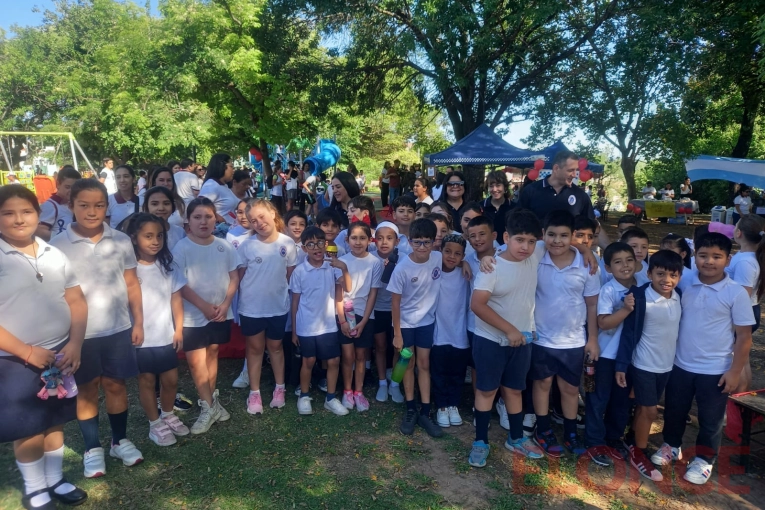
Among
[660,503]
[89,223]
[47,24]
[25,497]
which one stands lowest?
[660,503]

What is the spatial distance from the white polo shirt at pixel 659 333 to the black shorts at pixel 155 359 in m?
3.28

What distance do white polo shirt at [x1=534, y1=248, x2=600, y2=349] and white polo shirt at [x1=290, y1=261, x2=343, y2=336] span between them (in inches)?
64.2

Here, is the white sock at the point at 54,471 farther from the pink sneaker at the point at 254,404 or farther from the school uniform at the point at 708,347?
the school uniform at the point at 708,347

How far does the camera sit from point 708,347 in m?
3.31

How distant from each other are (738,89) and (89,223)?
17048 mm

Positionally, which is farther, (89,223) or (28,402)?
(89,223)

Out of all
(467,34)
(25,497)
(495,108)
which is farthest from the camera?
(495,108)

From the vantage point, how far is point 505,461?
3500 millimetres

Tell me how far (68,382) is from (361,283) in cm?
214

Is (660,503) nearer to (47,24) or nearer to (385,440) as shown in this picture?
(385,440)

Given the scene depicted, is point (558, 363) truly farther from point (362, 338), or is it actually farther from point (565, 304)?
point (362, 338)

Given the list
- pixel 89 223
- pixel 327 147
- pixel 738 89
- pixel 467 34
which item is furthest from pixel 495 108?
pixel 89 223

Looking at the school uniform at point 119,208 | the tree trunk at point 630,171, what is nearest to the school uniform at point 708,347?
the school uniform at point 119,208

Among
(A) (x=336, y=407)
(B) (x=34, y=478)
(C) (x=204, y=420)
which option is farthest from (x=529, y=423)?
(B) (x=34, y=478)
